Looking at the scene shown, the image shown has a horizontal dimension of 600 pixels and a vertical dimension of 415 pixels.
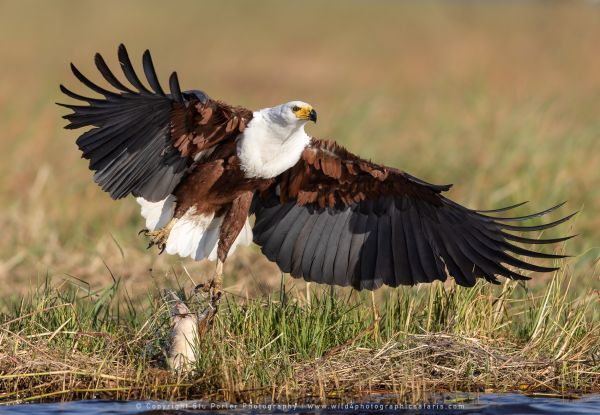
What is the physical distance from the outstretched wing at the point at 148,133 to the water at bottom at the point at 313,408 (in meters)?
1.26

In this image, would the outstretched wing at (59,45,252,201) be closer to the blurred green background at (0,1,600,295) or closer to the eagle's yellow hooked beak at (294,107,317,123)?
the eagle's yellow hooked beak at (294,107,317,123)

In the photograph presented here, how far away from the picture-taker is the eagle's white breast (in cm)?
582

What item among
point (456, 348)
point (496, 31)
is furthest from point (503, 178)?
point (496, 31)

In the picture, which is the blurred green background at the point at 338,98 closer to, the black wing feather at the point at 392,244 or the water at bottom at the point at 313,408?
the black wing feather at the point at 392,244

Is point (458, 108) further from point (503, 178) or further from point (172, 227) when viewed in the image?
point (172, 227)

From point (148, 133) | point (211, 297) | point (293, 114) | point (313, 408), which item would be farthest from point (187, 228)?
point (313, 408)

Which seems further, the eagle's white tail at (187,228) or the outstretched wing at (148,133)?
the eagle's white tail at (187,228)

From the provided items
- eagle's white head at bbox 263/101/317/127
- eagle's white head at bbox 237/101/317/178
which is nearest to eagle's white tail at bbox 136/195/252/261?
eagle's white head at bbox 237/101/317/178

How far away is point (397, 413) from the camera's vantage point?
16.5 ft

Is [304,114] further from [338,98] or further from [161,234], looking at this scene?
[338,98]

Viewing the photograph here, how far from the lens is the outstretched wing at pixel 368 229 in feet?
19.6

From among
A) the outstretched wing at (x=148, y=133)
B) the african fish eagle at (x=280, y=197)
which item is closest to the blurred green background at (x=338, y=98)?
the african fish eagle at (x=280, y=197)

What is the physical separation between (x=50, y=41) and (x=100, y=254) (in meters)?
13.6

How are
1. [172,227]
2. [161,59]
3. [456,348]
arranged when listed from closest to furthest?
[456,348] < [172,227] < [161,59]
